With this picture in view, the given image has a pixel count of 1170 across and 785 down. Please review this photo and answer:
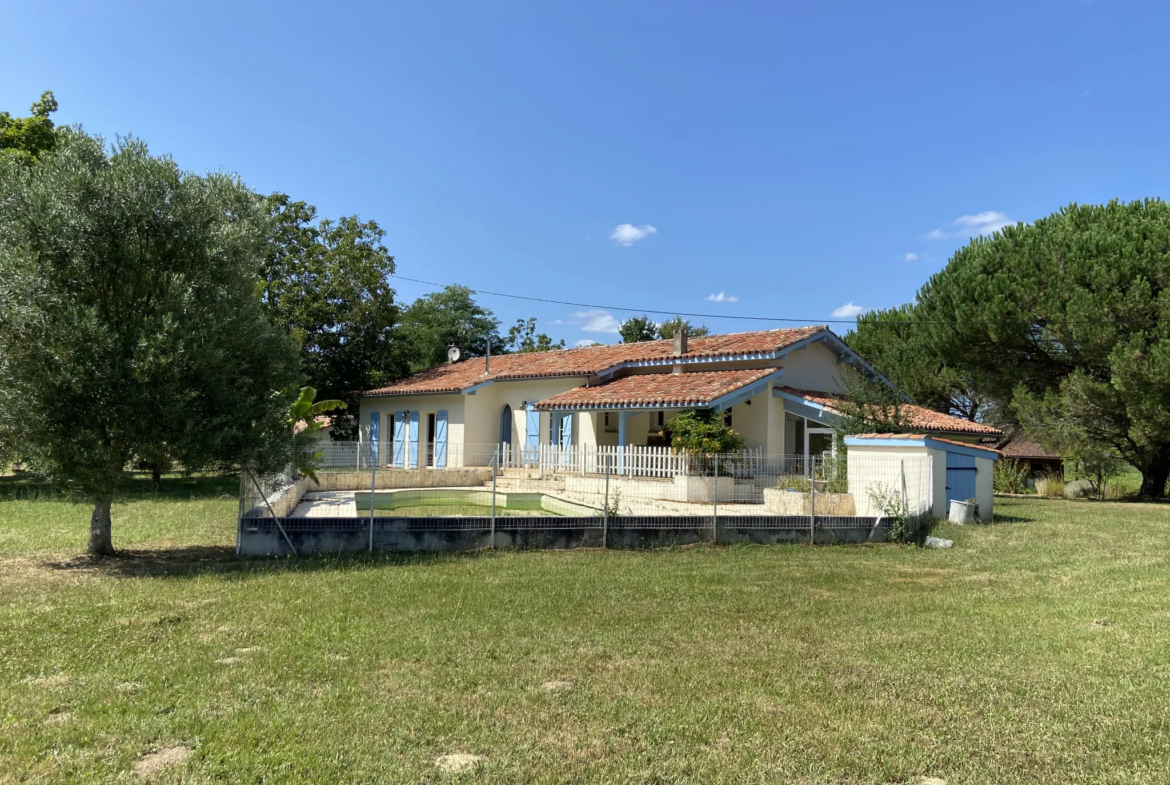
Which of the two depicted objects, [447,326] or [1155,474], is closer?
[1155,474]

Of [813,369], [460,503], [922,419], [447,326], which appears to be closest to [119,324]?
[460,503]

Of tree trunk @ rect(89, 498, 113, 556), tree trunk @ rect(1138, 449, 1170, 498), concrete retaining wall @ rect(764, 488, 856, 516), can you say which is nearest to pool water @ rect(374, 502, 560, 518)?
concrete retaining wall @ rect(764, 488, 856, 516)

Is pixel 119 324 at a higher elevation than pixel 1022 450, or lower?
higher

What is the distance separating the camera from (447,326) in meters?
49.2

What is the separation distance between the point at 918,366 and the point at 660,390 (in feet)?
51.8

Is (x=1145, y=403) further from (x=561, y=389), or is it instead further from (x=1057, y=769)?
(x=1057, y=769)

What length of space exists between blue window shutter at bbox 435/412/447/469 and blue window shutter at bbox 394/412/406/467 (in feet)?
5.89

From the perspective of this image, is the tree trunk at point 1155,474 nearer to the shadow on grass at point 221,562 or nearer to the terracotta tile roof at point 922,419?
the terracotta tile roof at point 922,419

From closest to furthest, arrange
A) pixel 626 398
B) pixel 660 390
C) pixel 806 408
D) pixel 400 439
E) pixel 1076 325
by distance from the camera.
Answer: pixel 806 408 → pixel 626 398 → pixel 660 390 → pixel 1076 325 → pixel 400 439

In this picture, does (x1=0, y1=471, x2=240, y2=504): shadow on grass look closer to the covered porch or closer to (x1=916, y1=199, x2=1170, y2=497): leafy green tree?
the covered porch

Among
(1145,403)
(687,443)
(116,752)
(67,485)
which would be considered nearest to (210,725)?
(116,752)

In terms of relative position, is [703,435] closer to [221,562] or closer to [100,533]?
[221,562]

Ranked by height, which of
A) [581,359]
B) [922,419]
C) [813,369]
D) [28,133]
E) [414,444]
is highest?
[28,133]

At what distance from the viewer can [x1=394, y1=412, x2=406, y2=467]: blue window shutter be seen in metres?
28.2
